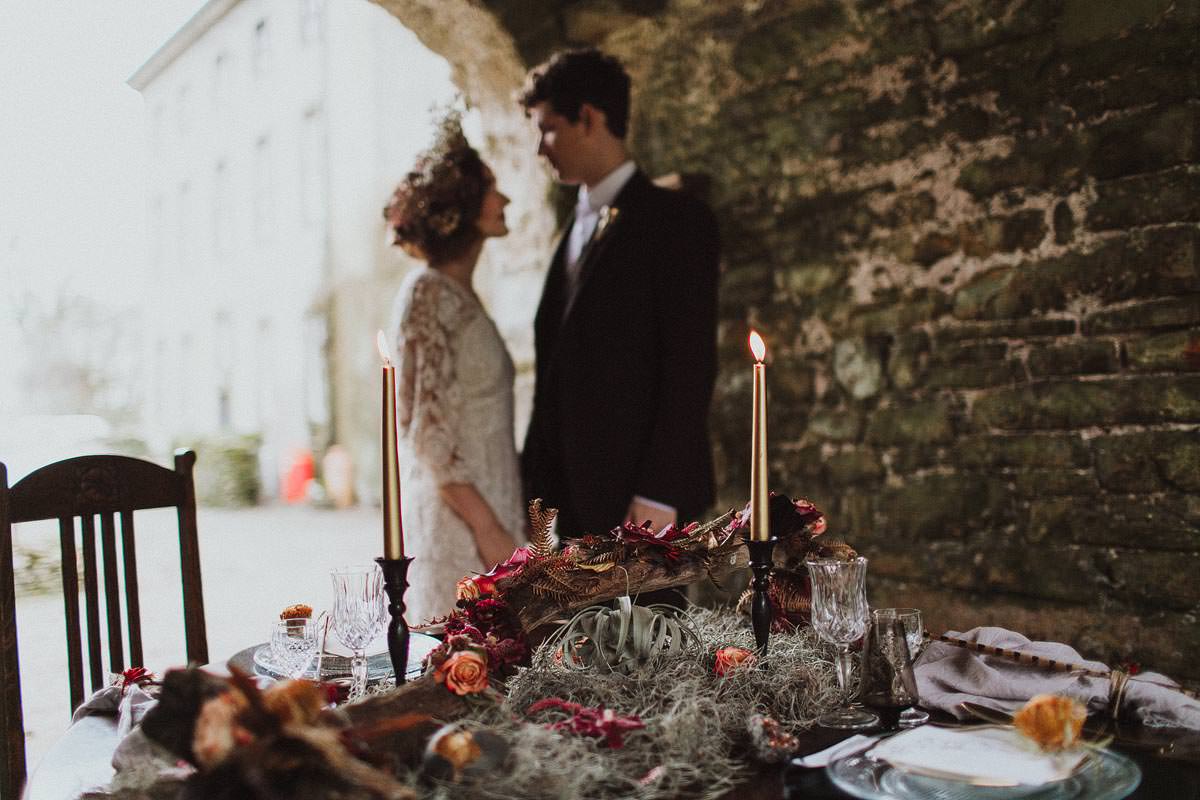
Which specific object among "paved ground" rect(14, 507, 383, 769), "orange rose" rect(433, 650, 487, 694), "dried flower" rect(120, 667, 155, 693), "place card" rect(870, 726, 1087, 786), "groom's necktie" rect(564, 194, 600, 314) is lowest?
"paved ground" rect(14, 507, 383, 769)

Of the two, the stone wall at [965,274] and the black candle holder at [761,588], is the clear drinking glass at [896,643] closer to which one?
the black candle holder at [761,588]

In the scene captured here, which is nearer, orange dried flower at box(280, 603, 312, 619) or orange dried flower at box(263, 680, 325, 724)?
orange dried flower at box(263, 680, 325, 724)

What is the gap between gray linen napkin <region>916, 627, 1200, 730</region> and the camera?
1.12 m

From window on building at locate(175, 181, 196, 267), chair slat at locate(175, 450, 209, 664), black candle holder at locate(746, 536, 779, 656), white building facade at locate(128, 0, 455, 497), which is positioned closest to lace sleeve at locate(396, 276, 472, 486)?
chair slat at locate(175, 450, 209, 664)

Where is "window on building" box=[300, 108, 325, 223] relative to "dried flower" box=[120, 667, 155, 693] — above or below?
above

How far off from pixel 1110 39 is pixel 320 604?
533 cm

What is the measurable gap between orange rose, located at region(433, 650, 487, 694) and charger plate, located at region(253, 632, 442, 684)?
32 cm

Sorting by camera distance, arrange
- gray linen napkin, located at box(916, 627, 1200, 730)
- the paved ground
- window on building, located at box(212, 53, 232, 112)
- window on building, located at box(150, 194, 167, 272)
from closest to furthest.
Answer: gray linen napkin, located at box(916, 627, 1200, 730)
the paved ground
window on building, located at box(212, 53, 232, 112)
window on building, located at box(150, 194, 167, 272)

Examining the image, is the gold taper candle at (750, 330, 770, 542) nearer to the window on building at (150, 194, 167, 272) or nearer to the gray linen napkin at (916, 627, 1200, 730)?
the gray linen napkin at (916, 627, 1200, 730)

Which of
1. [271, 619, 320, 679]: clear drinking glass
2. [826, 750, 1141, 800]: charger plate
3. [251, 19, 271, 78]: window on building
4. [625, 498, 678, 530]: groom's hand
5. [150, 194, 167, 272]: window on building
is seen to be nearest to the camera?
[826, 750, 1141, 800]: charger plate

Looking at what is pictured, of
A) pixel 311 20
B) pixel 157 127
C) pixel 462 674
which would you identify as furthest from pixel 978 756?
pixel 157 127

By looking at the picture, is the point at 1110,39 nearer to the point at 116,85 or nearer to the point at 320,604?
the point at 320,604

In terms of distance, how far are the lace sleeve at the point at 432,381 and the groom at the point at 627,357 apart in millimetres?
258

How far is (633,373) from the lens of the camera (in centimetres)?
264
